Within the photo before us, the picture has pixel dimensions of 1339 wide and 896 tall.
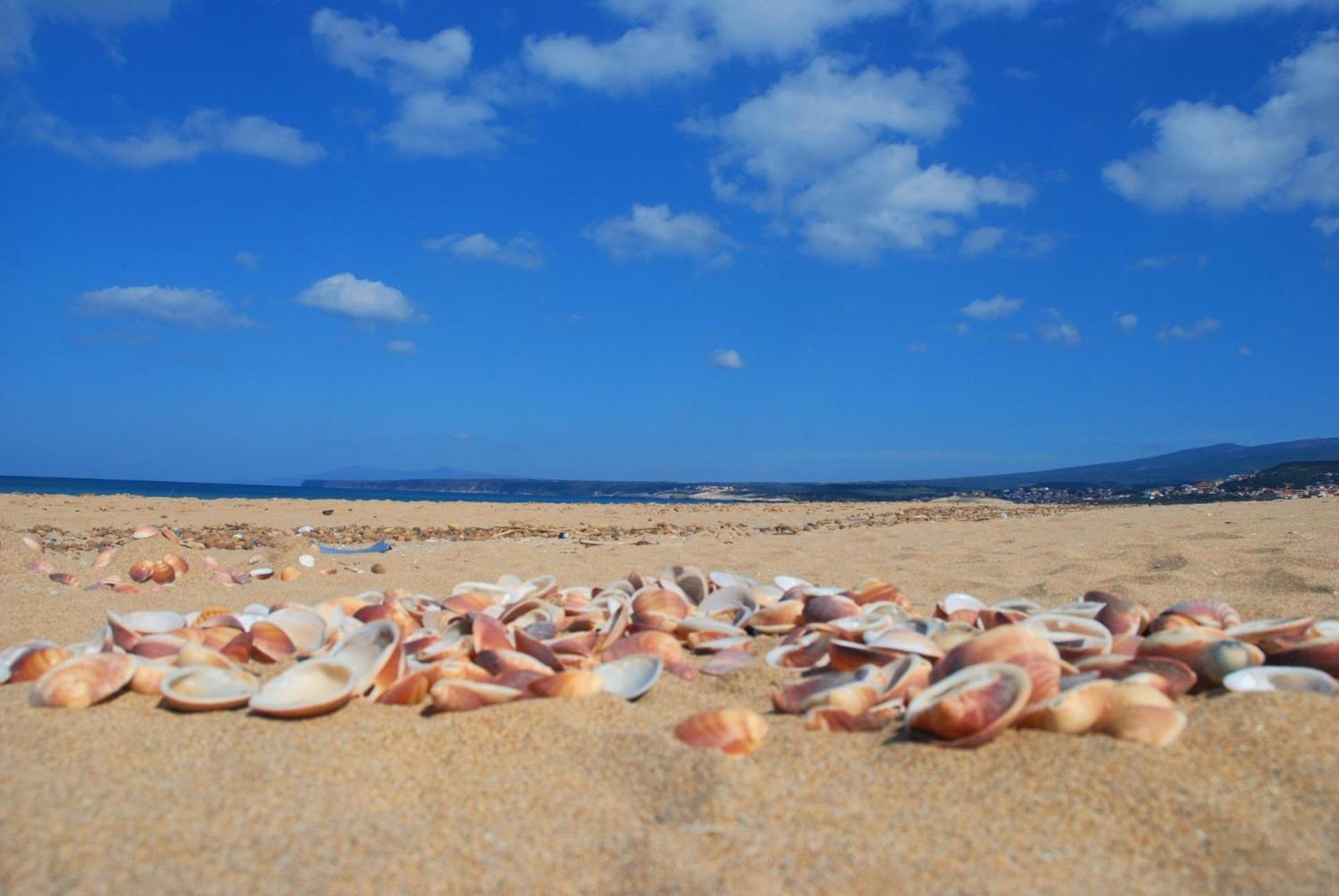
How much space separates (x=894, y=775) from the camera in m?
1.64

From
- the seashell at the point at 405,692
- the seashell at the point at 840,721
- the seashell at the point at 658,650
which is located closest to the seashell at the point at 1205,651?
the seashell at the point at 840,721

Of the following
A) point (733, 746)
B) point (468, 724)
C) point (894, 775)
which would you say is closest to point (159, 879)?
point (468, 724)

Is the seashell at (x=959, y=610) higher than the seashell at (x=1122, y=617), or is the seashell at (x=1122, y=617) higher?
the seashell at (x=1122, y=617)

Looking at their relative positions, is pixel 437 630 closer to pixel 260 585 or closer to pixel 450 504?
pixel 260 585

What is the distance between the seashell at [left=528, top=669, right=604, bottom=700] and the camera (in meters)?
2.14

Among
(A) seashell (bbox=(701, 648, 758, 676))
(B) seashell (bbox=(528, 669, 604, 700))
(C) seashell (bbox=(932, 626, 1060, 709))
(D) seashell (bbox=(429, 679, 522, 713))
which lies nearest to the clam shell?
(D) seashell (bbox=(429, 679, 522, 713))

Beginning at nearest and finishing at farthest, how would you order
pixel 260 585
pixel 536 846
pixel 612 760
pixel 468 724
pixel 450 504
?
pixel 536 846, pixel 612 760, pixel 468 724, pixel 260 585, pixel 450 504

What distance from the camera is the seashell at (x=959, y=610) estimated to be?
2.96 m

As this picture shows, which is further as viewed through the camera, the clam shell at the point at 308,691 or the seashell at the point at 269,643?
the seashell at the point at 269,643

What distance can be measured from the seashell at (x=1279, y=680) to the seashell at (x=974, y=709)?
587 mm

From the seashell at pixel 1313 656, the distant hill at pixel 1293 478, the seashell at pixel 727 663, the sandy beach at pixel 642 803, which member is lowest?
the sandy beach at pixel 642 803

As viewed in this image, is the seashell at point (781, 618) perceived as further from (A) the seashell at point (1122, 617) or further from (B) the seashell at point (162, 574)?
(B) the seashell at point (162, 574)

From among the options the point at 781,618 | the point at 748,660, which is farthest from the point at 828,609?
the point at 748,660

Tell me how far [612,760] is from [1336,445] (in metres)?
54.8
